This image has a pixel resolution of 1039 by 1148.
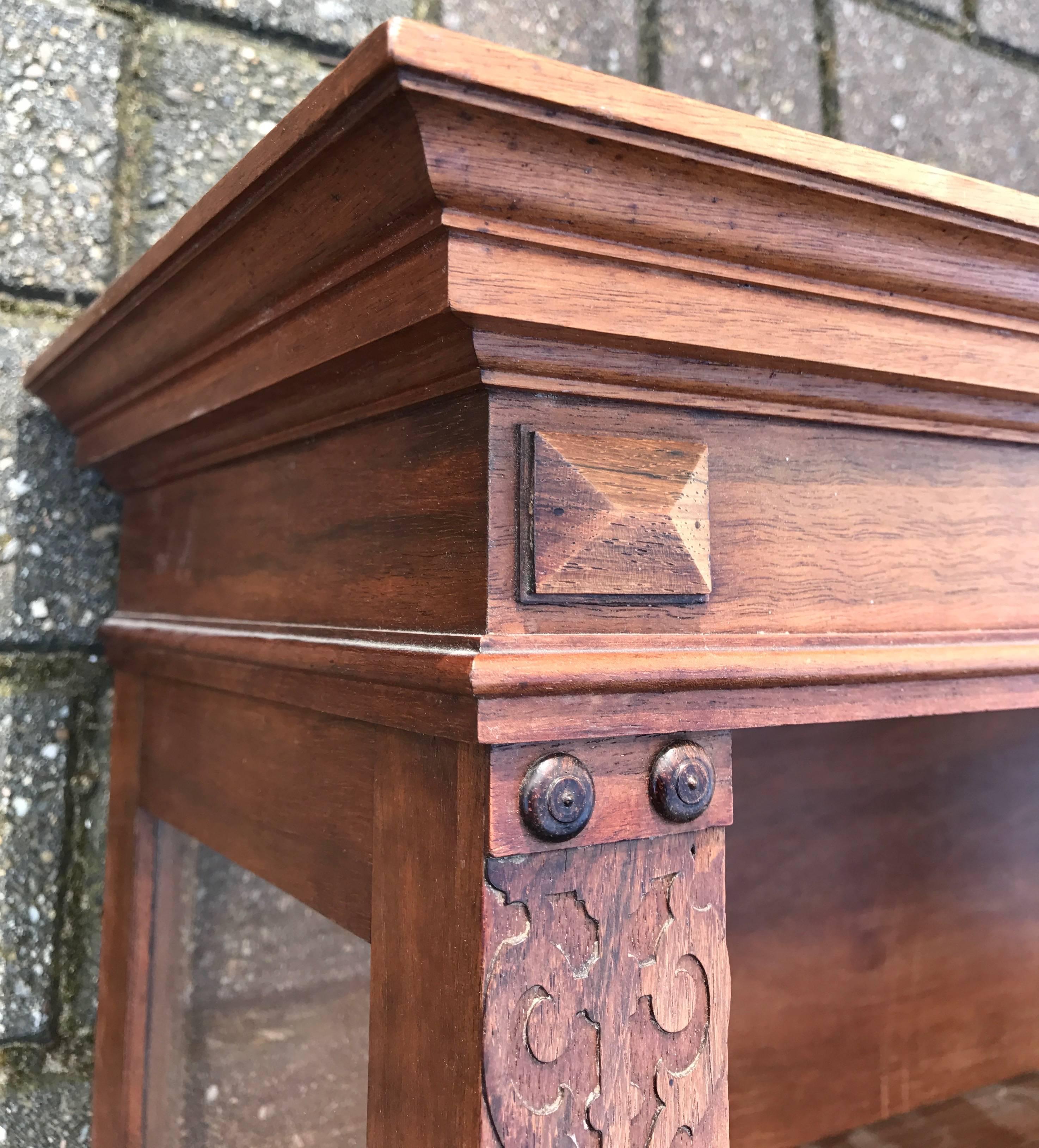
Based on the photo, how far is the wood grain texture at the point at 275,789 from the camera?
59 centimetres

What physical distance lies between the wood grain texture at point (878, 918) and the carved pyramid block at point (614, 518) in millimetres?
741

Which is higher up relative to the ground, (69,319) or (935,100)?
(935,100)

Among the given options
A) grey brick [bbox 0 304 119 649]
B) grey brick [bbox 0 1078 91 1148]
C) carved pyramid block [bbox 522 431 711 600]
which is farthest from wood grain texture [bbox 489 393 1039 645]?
grey brick [bbox 0 1078 91 1148]

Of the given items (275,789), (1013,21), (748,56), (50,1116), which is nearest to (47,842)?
(50,1116)

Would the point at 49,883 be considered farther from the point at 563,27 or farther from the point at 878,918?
the point at 563,27

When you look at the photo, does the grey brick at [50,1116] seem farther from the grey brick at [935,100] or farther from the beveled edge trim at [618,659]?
the grey brick at [935,100]

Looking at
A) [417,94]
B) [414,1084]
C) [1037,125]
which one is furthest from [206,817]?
[1037,125]

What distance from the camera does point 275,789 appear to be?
0.70m

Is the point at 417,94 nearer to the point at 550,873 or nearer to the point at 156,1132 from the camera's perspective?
the point at 550,873

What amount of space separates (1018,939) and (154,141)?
157 centimetres

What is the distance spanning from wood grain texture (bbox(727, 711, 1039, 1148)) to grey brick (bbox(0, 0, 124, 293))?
963 millimetres

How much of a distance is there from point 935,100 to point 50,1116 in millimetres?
1980

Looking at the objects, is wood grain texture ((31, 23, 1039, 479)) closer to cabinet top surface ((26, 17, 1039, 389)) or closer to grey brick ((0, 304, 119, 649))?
cabinet top surface ((26, 17, 1039, 389))

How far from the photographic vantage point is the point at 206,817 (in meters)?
0.81
